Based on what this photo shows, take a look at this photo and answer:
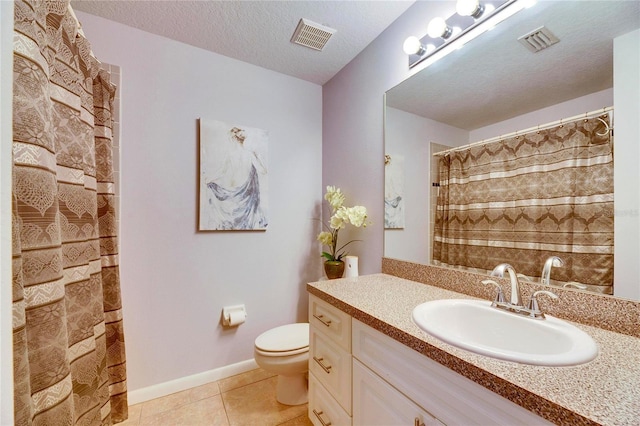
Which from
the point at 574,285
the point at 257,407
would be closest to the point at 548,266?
the point at 574,285

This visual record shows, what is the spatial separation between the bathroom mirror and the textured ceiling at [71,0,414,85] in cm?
47

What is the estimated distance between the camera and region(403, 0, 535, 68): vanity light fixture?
1063 millimetres

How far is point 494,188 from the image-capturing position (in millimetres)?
1088

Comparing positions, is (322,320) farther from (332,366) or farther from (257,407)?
(257,407)

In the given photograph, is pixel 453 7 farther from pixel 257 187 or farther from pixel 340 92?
pixel 257 187

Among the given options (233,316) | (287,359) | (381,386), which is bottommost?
(287,359)

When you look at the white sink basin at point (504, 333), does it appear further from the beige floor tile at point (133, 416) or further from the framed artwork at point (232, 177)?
the beige floor tile at point (133, 416)

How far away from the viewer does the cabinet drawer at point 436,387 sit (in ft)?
1.78

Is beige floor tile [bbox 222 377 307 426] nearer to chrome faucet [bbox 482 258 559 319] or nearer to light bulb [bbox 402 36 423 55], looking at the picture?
chrome faucet [bbox 482 258 559 319]

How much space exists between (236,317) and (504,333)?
1.59m

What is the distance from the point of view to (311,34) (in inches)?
64.7

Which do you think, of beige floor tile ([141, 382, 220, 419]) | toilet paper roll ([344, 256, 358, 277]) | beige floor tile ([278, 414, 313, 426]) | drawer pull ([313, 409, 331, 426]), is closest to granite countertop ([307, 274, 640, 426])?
drawer pull ([313, 409, 331, 426])

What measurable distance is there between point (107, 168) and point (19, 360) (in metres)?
1.06

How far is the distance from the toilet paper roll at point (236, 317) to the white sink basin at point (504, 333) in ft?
4.44
